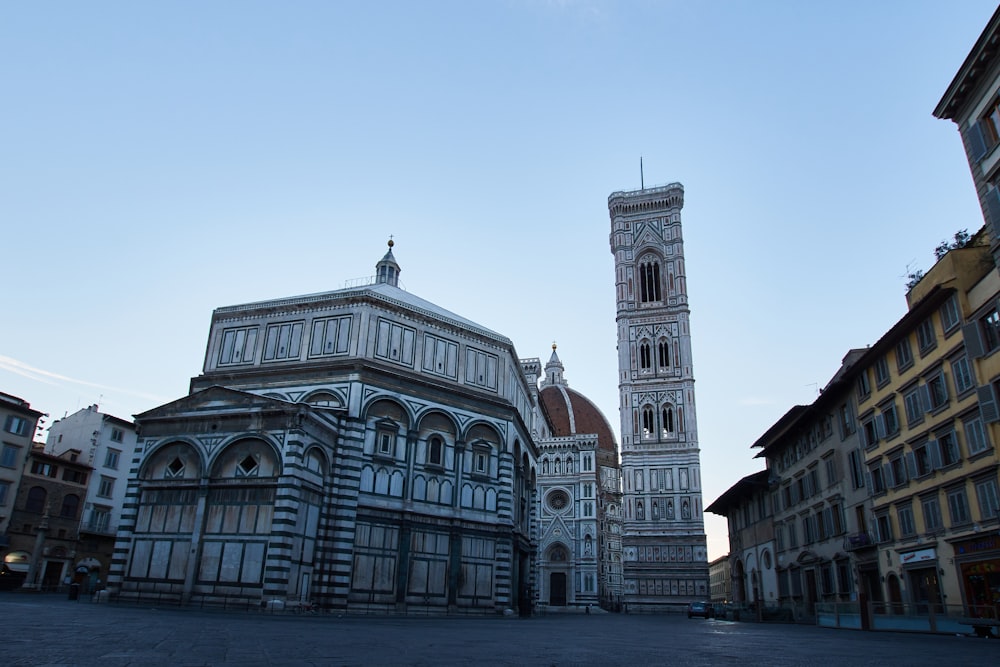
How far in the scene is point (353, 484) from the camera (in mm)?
30094

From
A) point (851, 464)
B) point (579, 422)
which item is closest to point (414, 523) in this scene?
point (851, 464)

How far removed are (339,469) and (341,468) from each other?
98mm

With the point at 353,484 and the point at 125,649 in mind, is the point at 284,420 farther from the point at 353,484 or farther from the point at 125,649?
the point at 125,649

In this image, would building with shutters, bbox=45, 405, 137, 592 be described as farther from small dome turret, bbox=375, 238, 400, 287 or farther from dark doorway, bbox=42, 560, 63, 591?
small dome turret, bbox=375, 238, 400, 287

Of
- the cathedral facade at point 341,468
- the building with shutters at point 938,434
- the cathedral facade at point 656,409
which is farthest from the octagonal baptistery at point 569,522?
the building with shutters at point 938,434

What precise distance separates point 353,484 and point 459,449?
19.6 ft

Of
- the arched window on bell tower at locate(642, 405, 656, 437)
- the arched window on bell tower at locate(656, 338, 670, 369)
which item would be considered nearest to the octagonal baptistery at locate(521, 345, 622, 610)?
the arched window on bell tower at locate(642, 405, 656, 437)

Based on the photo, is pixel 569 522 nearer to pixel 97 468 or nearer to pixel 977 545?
pixel 97 468

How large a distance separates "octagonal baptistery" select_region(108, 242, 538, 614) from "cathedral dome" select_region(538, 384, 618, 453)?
73.5m

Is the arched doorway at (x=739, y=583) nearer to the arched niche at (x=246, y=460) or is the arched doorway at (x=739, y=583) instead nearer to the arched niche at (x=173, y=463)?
the arched niche at (x=246, y=460)

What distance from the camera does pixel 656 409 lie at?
74250 mm

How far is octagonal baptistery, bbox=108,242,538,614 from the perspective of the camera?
26281 mm

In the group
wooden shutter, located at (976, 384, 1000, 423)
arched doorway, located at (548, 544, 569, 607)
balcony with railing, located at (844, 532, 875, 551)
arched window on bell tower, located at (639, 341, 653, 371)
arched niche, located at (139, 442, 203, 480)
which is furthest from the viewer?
arched window on bell tower, located at (639, 341, 653, 371)

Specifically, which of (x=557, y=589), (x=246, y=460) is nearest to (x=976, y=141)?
(x=246, y=460)
